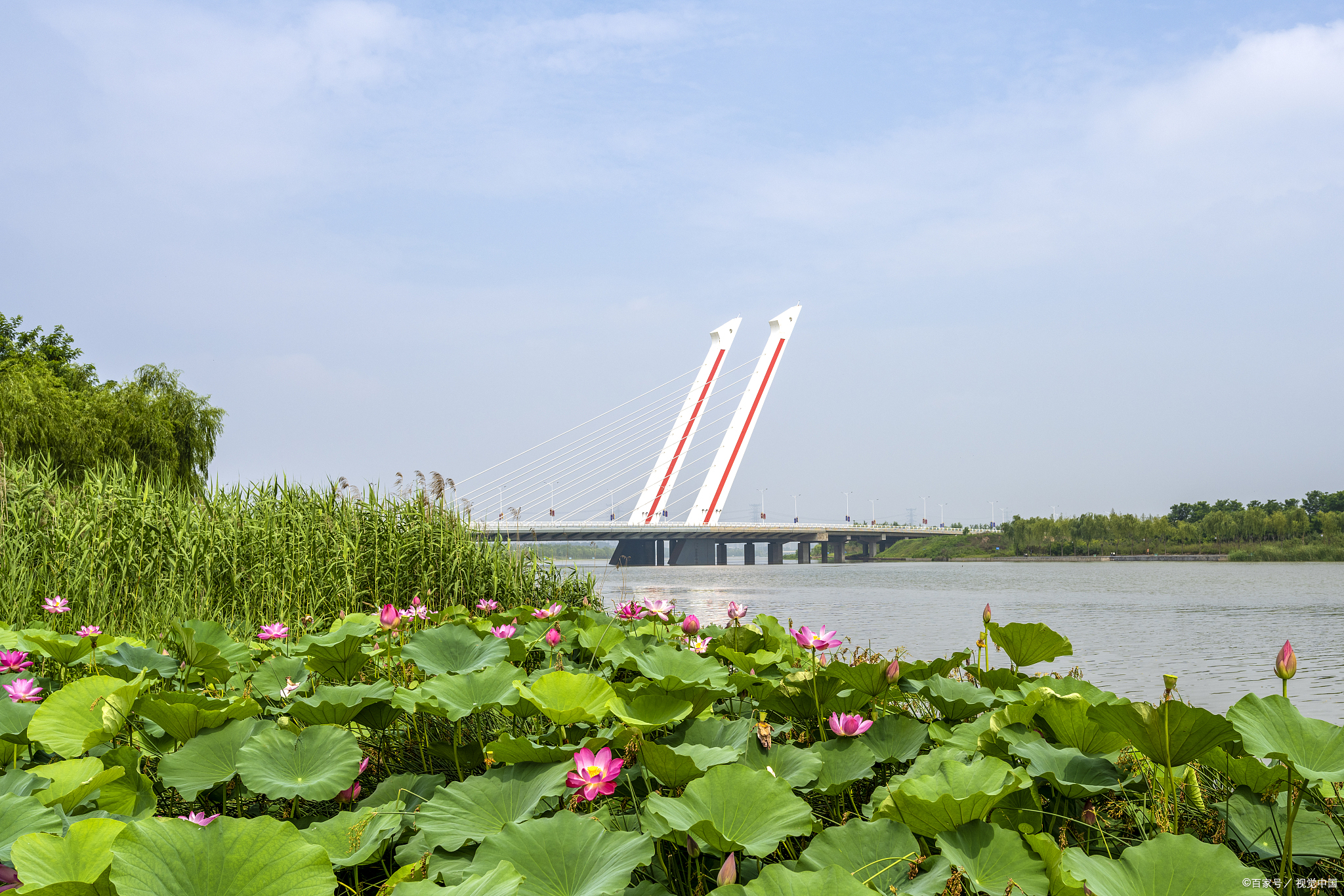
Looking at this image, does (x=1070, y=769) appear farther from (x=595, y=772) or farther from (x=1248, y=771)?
(x=595, y=772)

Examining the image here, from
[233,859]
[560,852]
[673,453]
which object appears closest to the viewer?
[233,859]

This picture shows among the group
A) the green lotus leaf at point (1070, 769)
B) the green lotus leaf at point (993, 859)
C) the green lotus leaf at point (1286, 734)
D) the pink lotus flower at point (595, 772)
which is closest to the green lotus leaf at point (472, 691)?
the pink lotus flower at point (595, 772)

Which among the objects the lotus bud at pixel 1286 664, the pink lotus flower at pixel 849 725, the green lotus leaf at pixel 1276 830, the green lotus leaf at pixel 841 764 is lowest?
the green lotus leaf at pixel 1276 830

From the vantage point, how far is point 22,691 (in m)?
2.06

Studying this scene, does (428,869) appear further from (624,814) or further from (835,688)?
(835,688)

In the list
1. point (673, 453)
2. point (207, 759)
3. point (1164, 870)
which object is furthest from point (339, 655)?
point (673, 453)

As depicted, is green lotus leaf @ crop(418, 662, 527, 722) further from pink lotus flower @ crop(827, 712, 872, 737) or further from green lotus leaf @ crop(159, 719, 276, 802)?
pink lotus flower @ crop(827, 712, 872, 737)

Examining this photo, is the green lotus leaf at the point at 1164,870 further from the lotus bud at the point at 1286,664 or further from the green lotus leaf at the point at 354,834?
the green lotus leaf at the point at 354,834

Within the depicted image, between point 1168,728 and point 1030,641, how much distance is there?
78cm

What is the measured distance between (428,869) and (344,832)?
0.20 metres

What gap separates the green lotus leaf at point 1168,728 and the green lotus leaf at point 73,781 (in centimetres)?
183

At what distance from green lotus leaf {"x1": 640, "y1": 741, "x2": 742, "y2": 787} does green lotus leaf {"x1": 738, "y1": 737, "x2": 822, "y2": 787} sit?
10cm

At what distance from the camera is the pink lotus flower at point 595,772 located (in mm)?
1365

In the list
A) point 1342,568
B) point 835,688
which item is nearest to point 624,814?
point 835,688
